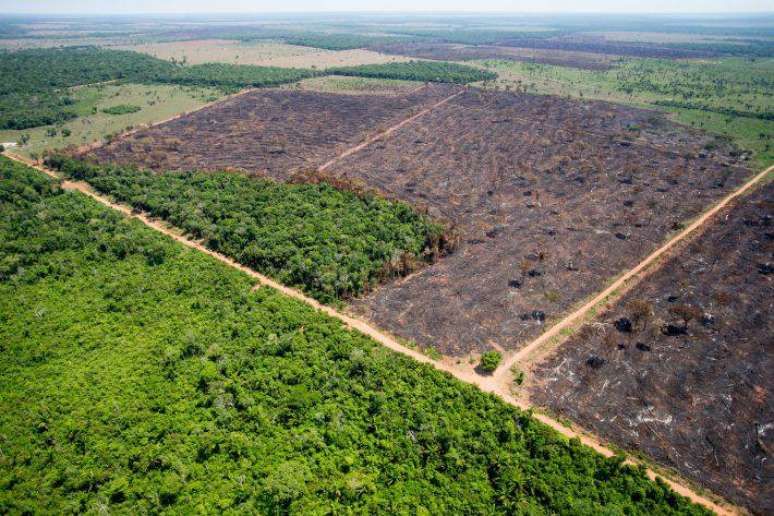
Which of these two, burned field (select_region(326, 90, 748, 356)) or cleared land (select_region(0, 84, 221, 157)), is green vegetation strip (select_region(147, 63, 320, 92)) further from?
burned field (select_region(326, 90, 748, 356))

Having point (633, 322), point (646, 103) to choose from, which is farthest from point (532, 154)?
point (646, 103)

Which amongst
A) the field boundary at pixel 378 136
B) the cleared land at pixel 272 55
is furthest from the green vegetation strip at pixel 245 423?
the cleared land at pixel 272 55

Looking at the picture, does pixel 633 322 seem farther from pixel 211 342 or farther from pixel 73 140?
pixel 73 140

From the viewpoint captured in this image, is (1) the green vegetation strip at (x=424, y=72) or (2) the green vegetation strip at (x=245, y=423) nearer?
(2) the green vegetation strip at (x=245, y=423)

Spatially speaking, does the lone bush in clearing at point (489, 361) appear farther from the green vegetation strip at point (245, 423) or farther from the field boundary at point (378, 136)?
the field boundary at point (378, 136)

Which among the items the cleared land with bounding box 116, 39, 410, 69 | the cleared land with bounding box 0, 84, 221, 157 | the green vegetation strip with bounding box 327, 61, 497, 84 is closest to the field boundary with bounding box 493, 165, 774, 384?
the cleared land with bounding box 0, 84, 221, 157

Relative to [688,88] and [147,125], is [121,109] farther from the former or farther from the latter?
[688,88]
